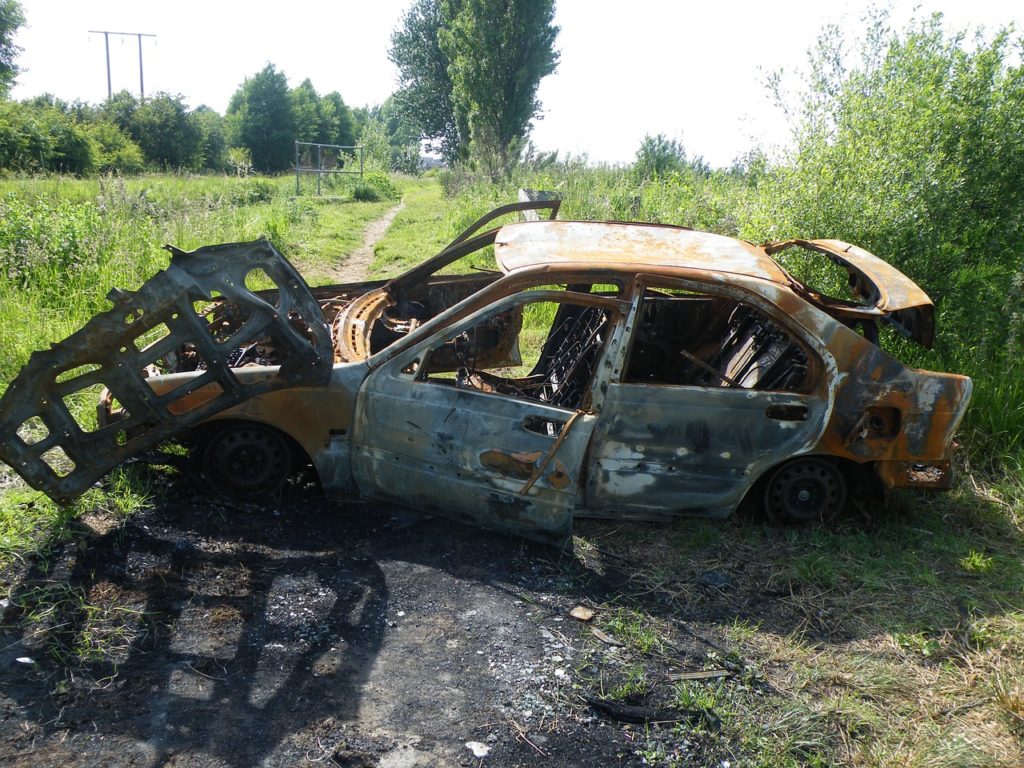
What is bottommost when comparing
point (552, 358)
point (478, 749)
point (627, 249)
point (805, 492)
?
point (478, 749)

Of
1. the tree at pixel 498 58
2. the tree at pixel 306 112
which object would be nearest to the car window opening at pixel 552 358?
the tree at pixel 498 58

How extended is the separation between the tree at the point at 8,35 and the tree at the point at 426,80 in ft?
69.9

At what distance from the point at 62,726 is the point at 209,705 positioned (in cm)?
50

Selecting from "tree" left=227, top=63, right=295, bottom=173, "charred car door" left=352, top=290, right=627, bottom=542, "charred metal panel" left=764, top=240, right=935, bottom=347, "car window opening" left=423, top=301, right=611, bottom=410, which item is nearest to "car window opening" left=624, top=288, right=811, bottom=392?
"car window opening" left=423, top=301, right=611, bottom=410

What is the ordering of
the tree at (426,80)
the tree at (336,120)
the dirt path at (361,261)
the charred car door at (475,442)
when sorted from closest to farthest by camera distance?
the charred car door at (475,442) → the dirt path at (361,261) → the tree at (426,80) → the tree at (336,120)

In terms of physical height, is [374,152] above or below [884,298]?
above

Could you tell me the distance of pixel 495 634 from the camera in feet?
11.3

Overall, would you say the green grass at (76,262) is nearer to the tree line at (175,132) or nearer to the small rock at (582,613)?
the small rock at (582,613)

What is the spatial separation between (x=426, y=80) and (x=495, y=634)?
47.6 metres

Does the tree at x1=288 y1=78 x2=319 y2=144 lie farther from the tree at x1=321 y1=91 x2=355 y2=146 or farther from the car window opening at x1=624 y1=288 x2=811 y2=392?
the car window opening at x1=624 y1=288 x2=811 y2=392

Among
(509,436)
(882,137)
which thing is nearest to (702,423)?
(509,436)

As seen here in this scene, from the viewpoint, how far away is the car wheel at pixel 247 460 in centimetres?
423

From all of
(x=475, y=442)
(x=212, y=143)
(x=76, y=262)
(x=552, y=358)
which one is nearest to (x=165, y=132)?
(x=212, y=143)

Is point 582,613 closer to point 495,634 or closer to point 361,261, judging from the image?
point 495,634
